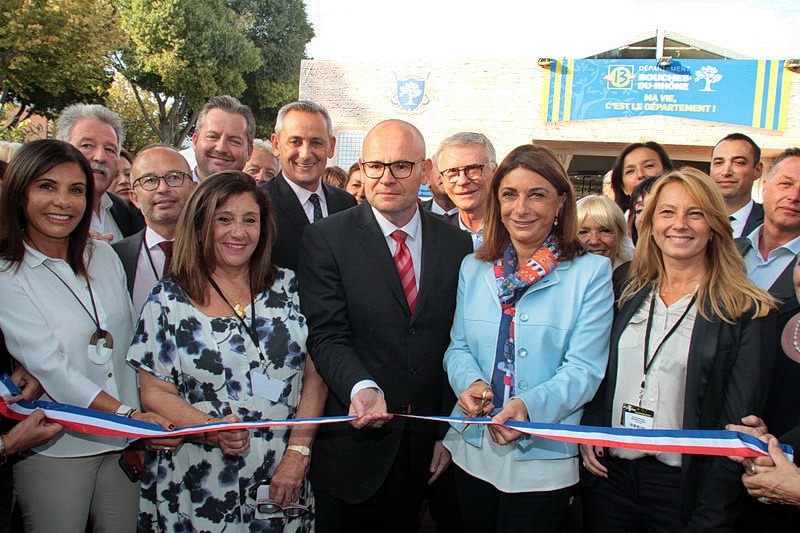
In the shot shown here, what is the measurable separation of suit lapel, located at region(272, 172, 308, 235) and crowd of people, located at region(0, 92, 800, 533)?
67cm

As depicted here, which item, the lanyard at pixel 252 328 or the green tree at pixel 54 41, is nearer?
the lanyard at pixel 252 328

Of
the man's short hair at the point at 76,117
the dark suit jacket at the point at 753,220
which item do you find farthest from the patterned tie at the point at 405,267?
the dark suit jacket at the point at 753,220

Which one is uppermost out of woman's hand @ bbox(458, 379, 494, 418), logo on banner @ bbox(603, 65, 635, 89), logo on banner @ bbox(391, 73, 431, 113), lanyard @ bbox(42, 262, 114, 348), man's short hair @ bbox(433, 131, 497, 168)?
logo on banner @ bbox(603, 65, 635, 89)

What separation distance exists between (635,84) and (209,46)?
57.0 ft

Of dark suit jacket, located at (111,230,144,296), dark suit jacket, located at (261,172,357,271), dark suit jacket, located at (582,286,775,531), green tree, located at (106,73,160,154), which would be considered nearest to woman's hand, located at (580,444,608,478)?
dark suit jacket, located at (582,286,775,531)

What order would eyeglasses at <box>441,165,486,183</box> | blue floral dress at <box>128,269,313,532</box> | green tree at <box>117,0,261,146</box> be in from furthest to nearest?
green tree at <box>117,0,261,146</box> < eyeglasses at <box>441,165,486,183</box> < blue floral dress at <box>128,269,313,532</box>

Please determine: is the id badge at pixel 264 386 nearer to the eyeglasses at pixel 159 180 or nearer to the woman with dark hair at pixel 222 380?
the woman with dark hair at pixel 222 380

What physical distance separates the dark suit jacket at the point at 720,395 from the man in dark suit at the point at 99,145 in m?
3.95

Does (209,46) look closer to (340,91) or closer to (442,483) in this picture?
(340,91)

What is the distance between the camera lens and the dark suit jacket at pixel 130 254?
3280mm

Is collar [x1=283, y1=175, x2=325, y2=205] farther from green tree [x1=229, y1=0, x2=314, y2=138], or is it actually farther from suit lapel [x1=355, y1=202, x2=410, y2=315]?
green tree [x1=229, y1=0, x2=314, y2=138]

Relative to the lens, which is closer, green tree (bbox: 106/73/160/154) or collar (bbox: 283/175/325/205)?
collar (bbox: 283/175/325/205)

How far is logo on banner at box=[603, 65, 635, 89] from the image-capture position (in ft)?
62.8

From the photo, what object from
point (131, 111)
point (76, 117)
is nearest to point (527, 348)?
point (76, 117)
